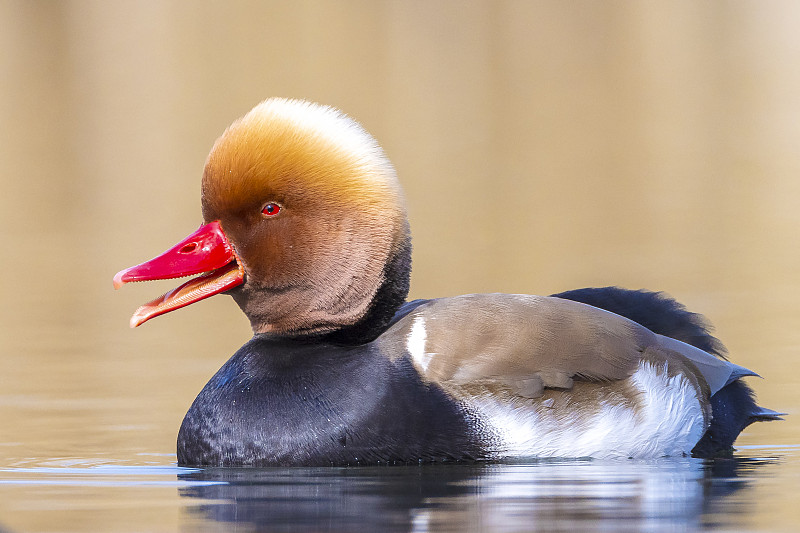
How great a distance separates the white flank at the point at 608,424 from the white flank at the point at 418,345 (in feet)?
0.73

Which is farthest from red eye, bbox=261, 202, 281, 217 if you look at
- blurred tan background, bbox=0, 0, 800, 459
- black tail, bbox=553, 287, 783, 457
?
black tail, bbox=553, 287, 783, 457

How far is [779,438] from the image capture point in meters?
5.98

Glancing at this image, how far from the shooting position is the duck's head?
18.0 feet

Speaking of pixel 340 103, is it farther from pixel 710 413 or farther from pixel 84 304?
pixel 710 413

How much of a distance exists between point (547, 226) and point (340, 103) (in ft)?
23.1

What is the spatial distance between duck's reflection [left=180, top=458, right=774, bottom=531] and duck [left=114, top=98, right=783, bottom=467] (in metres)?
0.11

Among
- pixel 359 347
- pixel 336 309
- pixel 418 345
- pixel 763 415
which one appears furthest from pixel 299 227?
pixel 763 415

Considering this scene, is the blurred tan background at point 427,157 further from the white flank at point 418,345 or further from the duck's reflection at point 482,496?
the white flank at point 418,345

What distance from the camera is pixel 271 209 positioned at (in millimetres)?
5598

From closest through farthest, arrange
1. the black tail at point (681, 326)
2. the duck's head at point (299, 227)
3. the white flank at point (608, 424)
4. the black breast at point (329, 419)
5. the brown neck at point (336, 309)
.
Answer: the black breast at point (329, 419)
the white flank at point (608, 424)
the duck's head at point (299, 227)
the brown neck at point (336, 309)
the black tail at point (681, 326)

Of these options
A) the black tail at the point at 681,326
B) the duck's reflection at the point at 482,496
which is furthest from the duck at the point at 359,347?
the black tail at the point at 681,326

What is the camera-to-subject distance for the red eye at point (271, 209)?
5586 millimetres

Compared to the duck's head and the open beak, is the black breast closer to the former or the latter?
the duck's head

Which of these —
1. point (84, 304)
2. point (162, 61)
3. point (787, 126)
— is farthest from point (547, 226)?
point (162, 61)
